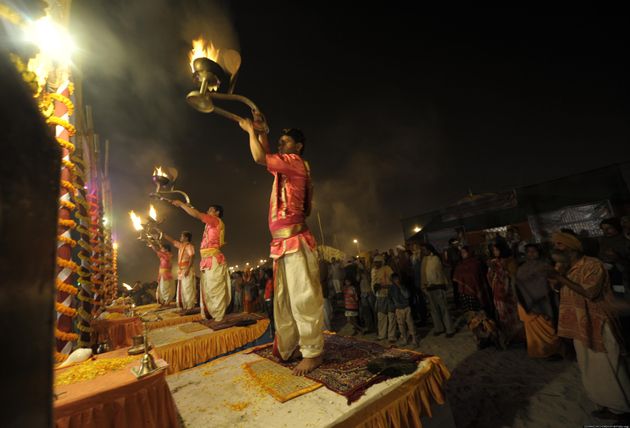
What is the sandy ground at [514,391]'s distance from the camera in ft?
12.5

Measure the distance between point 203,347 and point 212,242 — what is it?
8.43 ft

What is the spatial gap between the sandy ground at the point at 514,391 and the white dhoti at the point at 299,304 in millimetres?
2973

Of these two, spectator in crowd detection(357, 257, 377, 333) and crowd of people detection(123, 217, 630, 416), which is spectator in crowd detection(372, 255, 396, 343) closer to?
crowd of people detection(123, 217, 630, 416)

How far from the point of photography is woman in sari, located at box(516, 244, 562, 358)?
5527mm

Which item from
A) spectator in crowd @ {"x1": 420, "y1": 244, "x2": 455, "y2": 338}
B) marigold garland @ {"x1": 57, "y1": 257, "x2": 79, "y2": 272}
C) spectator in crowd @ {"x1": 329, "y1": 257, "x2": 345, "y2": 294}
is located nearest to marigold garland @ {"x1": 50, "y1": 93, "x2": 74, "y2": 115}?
marigold garland @ {"x1": 57, "y1": 257, "x2": 79, "y2": 272}

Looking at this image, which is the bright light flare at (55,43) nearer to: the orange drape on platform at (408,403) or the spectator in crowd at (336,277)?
the orange drape on platform at (408,403)

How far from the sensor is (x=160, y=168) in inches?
227

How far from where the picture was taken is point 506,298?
6422 mm

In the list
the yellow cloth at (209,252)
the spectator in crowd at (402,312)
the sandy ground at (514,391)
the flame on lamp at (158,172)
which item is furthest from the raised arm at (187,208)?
the sandy ground at (514,391)

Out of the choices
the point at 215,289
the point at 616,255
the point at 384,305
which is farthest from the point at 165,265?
the point at 616,255

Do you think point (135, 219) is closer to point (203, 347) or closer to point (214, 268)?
point (214, 268)

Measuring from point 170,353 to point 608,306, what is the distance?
674 centimetres

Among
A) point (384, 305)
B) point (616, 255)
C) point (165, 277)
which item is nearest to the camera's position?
point (616, 255)

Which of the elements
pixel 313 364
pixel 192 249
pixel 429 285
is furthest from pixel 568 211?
pixel 192 249
